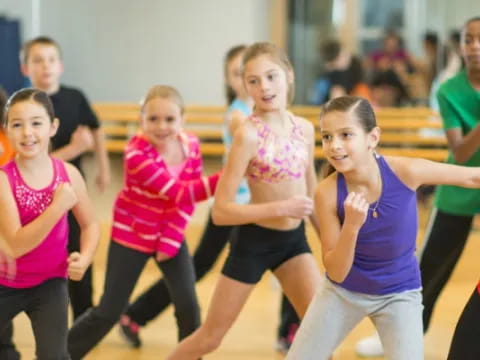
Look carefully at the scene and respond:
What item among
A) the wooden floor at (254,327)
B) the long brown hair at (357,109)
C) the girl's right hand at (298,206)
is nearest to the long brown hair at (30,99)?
the girl's right hand at (298,206)

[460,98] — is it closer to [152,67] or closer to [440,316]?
[440,316]

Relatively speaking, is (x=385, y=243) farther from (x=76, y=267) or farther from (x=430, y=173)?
(x=76, y=267)

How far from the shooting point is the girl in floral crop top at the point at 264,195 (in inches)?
127

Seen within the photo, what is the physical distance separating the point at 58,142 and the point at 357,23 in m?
4.15

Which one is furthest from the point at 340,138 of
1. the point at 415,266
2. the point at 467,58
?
the point at 467,58

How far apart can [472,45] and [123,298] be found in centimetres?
172

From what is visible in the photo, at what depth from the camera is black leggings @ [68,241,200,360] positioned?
3.65m

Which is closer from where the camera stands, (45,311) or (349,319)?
(349,319)

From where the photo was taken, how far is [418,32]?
24.2 ft

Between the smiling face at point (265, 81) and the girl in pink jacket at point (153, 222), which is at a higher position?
the smiling face at point (265, 81)

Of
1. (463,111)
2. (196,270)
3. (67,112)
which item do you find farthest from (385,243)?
(67,112)

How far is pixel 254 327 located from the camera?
485 centimetres

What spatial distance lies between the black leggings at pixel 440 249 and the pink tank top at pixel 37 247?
168 centimetres

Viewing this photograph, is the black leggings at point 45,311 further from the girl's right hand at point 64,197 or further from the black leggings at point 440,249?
the black leggings at point 440,249
